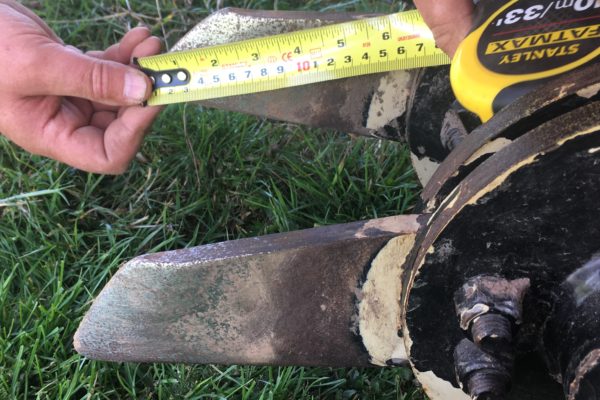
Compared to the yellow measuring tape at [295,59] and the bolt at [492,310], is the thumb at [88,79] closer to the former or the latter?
the yellow measuring tape at [295,59]

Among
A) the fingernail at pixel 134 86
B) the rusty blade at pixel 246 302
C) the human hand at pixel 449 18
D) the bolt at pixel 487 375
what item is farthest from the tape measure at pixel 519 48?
the fingernail at pixel 134 86

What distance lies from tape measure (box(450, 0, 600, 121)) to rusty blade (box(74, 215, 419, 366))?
0.84 feet

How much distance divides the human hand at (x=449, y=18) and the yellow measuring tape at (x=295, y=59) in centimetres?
27

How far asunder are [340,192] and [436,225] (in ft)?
3.11

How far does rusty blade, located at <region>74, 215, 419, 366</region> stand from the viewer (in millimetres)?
1274

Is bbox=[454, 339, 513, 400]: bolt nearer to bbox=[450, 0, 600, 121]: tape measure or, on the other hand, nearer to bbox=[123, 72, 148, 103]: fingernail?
bbox=[450, 0, 600, 121]: tape measure

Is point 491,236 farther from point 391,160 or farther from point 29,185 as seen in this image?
point 29,185

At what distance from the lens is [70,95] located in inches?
62.6

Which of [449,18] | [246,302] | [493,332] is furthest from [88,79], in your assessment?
[493,332]

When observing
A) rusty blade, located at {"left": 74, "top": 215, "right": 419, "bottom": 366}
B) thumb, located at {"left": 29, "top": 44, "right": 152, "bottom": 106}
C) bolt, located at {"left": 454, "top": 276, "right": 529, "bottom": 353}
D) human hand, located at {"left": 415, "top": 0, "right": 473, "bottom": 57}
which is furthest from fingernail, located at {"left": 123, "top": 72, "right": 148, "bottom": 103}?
bolt, located at {"left": 454, "top": 276, "right": 529, "bottom": 353}

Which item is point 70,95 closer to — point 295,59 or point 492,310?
point 295,59

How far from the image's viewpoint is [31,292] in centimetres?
180

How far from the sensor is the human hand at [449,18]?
1182 mm

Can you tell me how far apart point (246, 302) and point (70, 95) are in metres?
0.66
